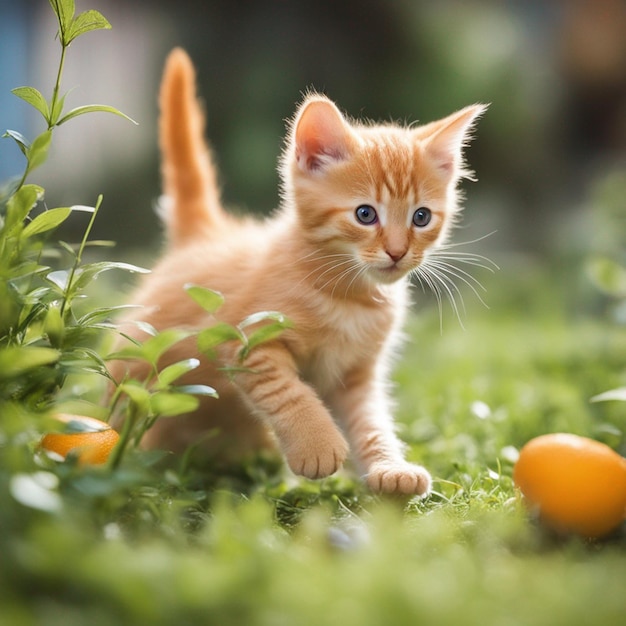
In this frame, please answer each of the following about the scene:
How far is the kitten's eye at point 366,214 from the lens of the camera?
139cm

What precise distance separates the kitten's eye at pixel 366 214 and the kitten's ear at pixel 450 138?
0.19m

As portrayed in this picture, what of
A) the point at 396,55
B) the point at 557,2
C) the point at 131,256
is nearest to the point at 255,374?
the point at 131,256

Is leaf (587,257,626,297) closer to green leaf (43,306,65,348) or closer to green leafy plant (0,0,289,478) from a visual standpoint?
green leafy plant (0,0,289,478)

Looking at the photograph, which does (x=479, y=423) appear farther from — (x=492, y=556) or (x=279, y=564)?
(x=279, y=564)

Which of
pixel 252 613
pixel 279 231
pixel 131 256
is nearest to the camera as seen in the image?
pixel 252 613

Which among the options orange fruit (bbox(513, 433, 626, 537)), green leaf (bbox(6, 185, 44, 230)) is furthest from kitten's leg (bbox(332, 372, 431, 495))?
green leaf (bbox(6, 185, 44, 230))

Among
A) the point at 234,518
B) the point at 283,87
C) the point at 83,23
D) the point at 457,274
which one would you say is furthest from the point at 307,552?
the point at 283,87

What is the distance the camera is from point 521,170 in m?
4.11

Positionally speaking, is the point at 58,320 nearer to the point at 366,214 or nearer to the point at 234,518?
the point at 234,518

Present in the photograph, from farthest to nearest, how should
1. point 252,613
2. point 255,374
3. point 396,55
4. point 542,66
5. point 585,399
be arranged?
1. point 542,66
2. point 396,55
3. point 585,399
4. point 255,374
5. point 252,613

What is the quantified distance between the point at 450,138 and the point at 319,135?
259mm

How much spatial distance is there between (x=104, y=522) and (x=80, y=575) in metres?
0.21

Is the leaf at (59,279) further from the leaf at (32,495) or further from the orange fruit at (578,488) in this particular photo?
the orange fruit at (578,488)

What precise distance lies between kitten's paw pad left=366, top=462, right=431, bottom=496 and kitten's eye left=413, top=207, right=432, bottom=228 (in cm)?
45
